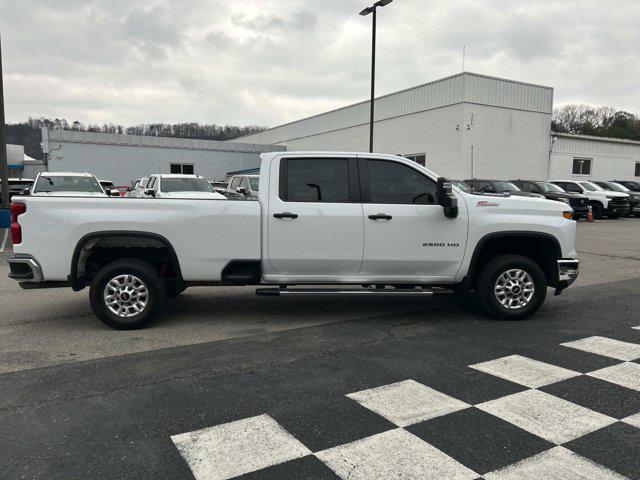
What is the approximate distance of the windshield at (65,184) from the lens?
512 inches

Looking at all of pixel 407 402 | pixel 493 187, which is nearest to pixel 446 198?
pixel 407 402

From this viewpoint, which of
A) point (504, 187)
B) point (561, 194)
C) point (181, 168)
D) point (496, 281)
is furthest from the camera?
point (181, 168)

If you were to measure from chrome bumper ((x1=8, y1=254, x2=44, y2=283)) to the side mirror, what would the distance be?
15.1 feet

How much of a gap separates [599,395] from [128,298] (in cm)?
478

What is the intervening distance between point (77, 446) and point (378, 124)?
35.3 metres

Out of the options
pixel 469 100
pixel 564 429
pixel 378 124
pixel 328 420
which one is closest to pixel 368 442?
pixel 328 420

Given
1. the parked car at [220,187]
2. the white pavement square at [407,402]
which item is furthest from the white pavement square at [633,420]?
the parked car at [220,187]

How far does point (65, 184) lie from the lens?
43.8ft

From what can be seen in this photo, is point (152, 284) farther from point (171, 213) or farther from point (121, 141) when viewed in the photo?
point (121, 141)

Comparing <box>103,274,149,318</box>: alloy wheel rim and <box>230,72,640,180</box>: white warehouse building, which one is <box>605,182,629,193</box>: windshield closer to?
<box>230,72,640,180</box>: white warehouse building

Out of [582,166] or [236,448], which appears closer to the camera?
[236,448]

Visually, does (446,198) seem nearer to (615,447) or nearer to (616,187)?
(615,447)

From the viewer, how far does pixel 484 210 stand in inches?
Answer: 237

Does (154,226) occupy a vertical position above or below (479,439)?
above
